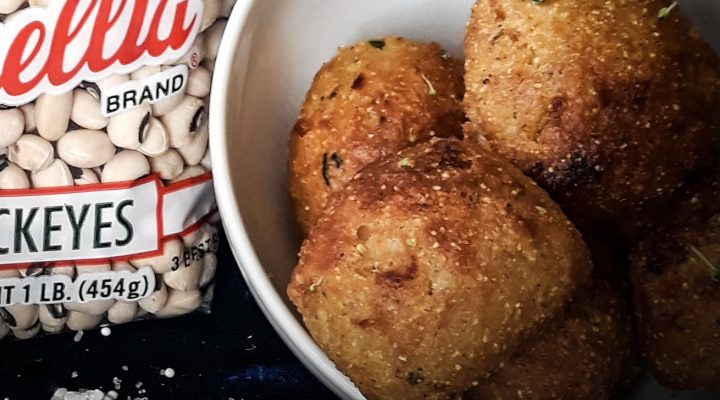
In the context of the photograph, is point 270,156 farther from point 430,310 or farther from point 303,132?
point 430,310

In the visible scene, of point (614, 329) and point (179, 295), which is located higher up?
point (614, 329)

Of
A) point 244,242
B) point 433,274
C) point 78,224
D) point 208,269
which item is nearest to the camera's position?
point 433,274

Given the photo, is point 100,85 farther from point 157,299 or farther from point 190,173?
point 157,299

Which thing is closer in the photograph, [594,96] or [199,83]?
[594,96]

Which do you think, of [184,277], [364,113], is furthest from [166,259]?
[364,113]

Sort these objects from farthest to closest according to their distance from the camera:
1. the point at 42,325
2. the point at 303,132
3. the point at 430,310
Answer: the point at 42,325 < the point at 303,132 < the point at 430,310

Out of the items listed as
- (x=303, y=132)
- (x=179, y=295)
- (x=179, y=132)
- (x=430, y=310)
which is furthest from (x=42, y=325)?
(x=430, y=310)
